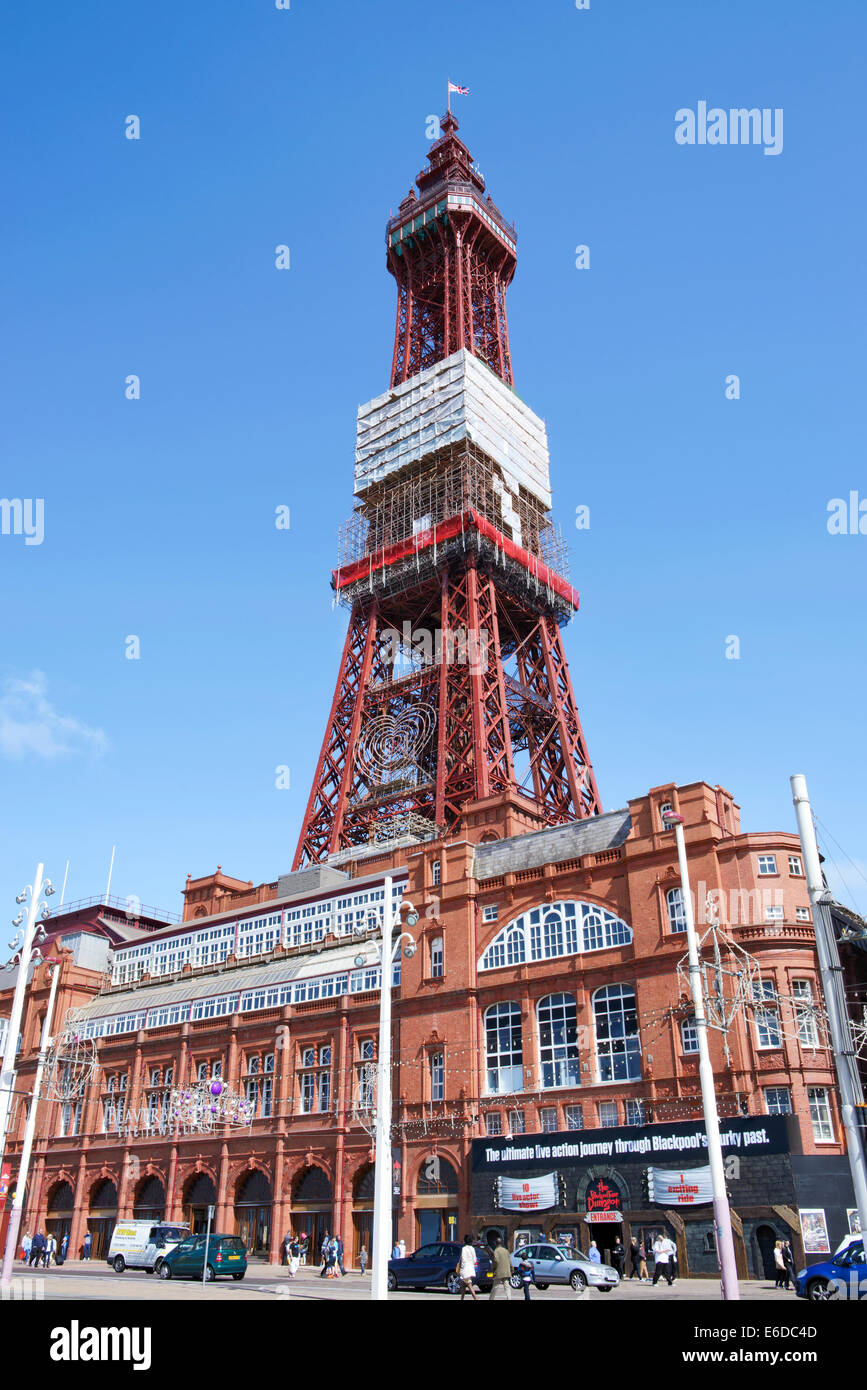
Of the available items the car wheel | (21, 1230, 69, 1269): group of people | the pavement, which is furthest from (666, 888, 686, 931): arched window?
(21, 1230, 69, 1269): group of people

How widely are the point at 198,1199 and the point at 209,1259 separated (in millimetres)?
21329

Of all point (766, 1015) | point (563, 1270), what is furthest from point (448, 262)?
point (563, 1270)

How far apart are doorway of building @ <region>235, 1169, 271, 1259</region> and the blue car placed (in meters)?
33.9

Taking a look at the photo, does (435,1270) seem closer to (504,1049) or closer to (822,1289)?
(822,1289)

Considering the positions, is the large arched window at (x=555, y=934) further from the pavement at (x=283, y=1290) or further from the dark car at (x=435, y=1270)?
the dark car at (x=435, y=1270)

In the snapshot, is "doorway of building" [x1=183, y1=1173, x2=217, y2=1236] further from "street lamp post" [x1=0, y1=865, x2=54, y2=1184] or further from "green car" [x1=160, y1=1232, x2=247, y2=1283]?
"street lamp post" [x1=0, y1=865, x2=54, y2=1184]

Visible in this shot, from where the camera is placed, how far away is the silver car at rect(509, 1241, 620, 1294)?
29.2 metres

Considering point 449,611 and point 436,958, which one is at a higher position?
point 449,611

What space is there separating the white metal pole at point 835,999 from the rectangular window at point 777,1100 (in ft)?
68.8

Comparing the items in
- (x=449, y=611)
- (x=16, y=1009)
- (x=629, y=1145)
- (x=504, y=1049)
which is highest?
(x=449, y=611)

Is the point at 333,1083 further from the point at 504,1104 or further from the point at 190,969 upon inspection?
the point at 190,969

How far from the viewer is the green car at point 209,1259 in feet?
121

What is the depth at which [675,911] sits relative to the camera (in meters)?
43.2
